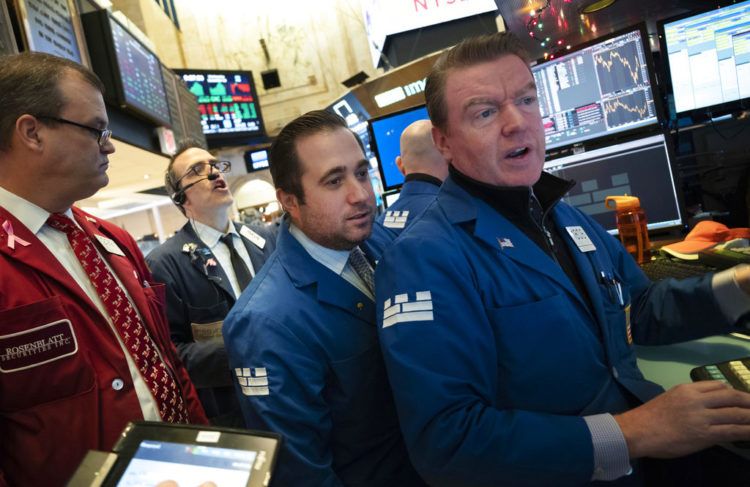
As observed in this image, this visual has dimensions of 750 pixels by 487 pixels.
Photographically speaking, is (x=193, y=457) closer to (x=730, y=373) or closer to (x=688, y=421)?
(x=688, y=421)

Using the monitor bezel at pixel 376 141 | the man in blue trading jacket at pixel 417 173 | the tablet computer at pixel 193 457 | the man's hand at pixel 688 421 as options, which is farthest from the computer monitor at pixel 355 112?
the tablet computer at pixel 193 457

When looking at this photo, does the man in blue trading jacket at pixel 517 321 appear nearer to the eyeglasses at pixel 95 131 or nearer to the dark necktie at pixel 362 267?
the dark necktie at pixel 362 267

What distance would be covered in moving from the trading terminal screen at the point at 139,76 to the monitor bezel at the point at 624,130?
254 cm

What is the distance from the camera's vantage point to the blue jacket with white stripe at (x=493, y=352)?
2.83 ft

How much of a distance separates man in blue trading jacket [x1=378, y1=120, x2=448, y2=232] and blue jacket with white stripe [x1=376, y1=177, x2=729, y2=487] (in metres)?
1.30

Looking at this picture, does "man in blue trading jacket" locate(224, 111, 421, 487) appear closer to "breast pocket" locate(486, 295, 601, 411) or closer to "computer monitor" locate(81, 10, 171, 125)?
"breast pocket" locate(486, 295, 601, 411)

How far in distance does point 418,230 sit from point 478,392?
362 millimetres

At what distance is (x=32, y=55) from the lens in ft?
4.28

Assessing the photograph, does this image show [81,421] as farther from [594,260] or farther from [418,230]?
[594,260]

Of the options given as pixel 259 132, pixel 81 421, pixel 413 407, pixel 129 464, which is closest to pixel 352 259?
pixel 413 407

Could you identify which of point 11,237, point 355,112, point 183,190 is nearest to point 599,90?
point 183,190

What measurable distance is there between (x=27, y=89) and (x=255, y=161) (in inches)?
402

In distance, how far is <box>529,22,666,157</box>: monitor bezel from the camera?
2020mm

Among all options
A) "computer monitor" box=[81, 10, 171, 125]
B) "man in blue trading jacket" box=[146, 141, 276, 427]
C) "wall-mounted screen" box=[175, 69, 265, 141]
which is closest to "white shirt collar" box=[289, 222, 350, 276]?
"man in blue trading jacket" box=[146, 141, 276, 427]
